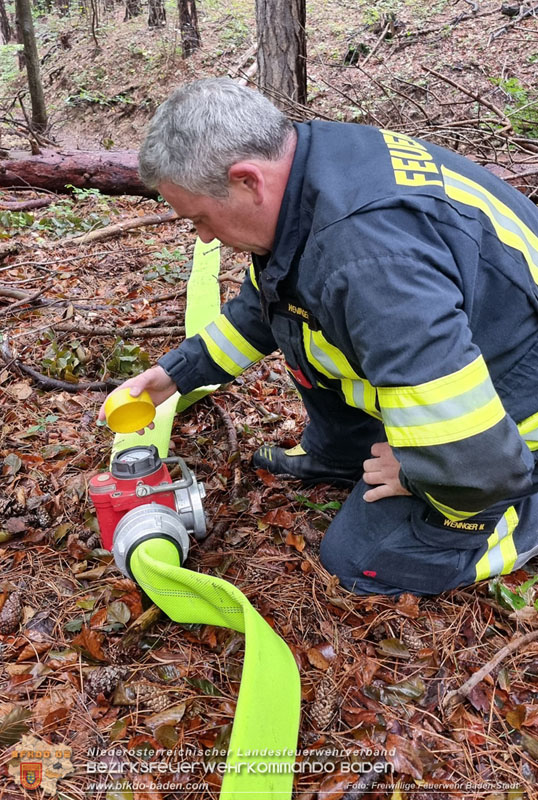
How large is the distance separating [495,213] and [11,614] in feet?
6.49

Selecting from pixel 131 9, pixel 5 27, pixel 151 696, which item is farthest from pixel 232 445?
pixel 5 27

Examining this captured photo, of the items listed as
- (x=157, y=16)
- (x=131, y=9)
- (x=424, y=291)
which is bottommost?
(x=424, y=291)

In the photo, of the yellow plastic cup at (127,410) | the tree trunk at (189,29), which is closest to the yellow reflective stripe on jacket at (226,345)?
the yellow plastic cup at (127,410)

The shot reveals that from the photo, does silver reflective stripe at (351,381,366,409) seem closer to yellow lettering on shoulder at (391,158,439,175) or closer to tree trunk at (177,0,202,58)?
yellow lettering on shoulder at (391,158,439,175)

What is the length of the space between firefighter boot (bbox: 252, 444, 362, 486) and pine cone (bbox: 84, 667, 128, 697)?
1095 mm

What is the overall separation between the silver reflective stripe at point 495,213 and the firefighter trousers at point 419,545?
0.81 m

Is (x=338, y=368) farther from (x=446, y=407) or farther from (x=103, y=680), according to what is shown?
(x=103, y=680)

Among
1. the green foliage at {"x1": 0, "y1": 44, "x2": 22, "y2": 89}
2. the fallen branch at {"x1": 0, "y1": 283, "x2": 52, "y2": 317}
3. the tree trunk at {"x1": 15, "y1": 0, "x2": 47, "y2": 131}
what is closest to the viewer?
the fallen branch at {"x1": 0, "y1": 283, "x2": 52, "y2": 317}

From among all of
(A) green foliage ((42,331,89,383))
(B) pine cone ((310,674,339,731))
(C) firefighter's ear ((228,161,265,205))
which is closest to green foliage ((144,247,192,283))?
(A) green foliage ((42,331,89,383))

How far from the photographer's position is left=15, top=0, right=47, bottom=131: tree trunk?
23.3ft

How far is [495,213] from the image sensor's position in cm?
155

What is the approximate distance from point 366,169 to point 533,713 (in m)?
1.59

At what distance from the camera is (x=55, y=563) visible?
2045 millimetres

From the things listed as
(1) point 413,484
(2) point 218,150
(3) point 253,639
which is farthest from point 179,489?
(2) point 218,150
